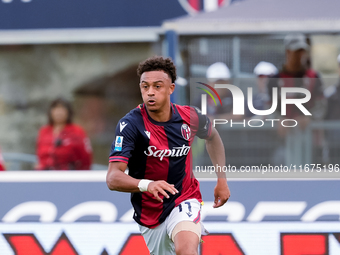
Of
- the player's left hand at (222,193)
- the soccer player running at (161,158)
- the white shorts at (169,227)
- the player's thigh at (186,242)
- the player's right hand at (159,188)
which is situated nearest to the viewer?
the player's right hand at (159,188)

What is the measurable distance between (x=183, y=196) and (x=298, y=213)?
148 centimetres

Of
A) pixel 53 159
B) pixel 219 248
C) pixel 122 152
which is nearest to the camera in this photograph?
pixel 122 152

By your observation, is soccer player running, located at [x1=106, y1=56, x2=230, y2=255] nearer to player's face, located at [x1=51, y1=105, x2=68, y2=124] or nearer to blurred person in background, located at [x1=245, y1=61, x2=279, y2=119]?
blurred person in background, located at [x1=245, y1=61, x2=279, y2=119]

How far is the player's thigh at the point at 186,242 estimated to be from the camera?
3008mm

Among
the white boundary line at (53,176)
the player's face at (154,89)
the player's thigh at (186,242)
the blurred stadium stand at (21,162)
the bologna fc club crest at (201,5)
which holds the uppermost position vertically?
the bologna fc club crest at (201,5)

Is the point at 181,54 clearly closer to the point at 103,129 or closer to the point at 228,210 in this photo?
the point at 103,129

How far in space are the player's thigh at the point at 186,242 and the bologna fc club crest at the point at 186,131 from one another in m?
0.64

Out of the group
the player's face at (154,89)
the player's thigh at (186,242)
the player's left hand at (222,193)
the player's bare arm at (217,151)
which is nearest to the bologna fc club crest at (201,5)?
the player's bare arm at (217,151)

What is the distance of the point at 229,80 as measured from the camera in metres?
4.50

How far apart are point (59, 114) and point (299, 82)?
2346mm

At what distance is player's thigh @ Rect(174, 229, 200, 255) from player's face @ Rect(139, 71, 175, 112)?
833mm

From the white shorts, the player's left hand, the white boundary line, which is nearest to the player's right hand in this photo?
the white shorts

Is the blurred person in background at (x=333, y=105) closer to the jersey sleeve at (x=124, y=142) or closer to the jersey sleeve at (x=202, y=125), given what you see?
the jersey sleeve at (x=202, y=125)

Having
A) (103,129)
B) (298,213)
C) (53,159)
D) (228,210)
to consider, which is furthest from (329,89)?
(53,159)
